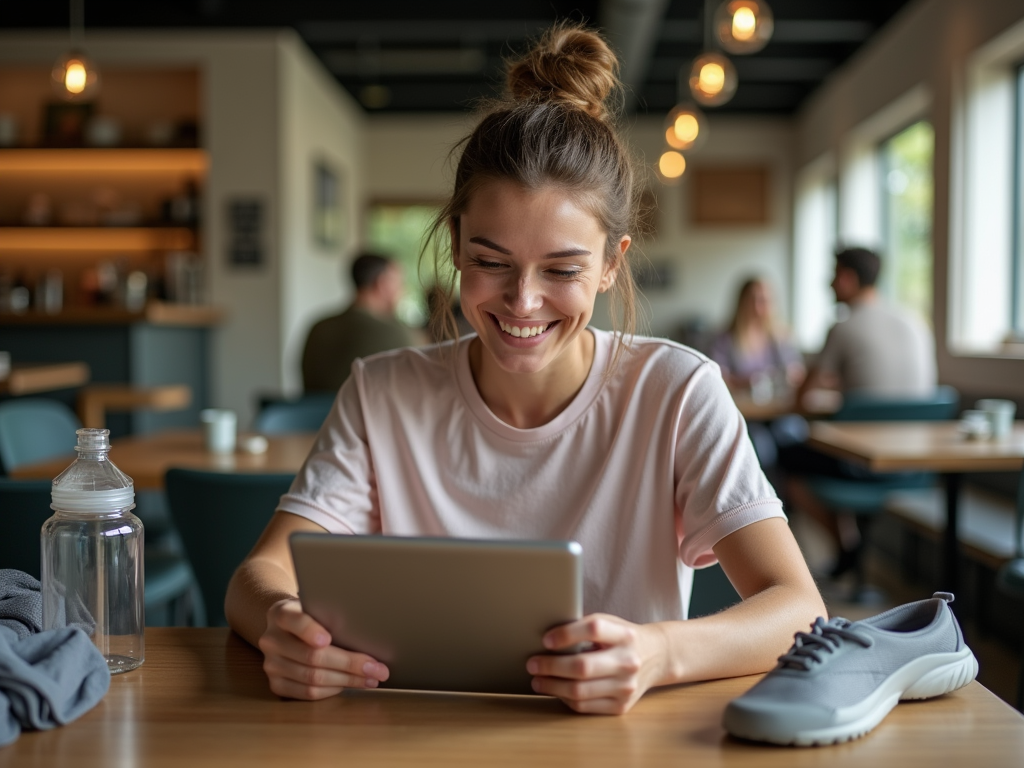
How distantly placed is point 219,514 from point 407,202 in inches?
336

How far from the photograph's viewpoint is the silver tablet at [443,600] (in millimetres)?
871

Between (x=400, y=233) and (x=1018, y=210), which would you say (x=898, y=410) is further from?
(x=400, y=233)

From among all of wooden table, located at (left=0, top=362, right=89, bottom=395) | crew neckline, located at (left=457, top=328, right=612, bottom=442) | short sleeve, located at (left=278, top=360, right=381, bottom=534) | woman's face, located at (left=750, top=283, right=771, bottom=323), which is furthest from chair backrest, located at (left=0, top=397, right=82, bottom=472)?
woman's face, located at (left=750, top=283, right=771, bottom=323)

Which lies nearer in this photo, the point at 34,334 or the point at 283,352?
the point at 34,334

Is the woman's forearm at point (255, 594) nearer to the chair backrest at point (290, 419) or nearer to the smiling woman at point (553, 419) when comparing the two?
the smiling woman at point (553, 419)

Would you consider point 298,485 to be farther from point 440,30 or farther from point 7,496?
point 440,30

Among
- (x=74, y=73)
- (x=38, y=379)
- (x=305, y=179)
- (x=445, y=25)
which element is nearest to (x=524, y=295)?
(x=38, y=379)

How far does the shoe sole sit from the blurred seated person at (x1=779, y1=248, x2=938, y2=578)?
367 cm

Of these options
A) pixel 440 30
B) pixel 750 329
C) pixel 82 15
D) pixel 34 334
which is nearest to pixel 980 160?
pixel 750 329

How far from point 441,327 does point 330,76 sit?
7.68 metres

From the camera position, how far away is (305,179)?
7.85 metres

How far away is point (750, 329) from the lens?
625cm

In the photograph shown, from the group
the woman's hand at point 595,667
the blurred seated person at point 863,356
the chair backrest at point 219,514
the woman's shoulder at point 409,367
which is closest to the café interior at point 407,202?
the blurred seated person at point 863,356

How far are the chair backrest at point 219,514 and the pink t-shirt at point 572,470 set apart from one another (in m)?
0.69
